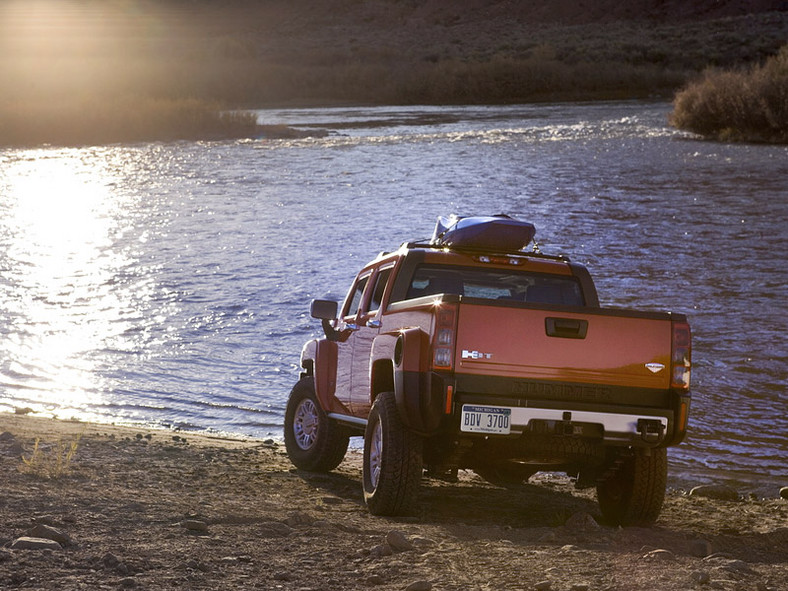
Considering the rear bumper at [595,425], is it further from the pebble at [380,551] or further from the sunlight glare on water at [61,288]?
the sunlight glare on water at [61,288]

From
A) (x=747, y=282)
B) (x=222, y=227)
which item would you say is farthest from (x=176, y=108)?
(x=747, y=282)

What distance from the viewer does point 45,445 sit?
386 inches

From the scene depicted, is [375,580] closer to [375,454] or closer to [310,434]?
[375,454]

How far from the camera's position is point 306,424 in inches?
414

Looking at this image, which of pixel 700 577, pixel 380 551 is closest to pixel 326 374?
pixel 380 551

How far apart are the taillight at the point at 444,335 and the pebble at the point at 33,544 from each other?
2.32m

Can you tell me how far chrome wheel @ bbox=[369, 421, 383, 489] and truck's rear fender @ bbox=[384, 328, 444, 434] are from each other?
0.48m

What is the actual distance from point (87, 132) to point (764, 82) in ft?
86.5

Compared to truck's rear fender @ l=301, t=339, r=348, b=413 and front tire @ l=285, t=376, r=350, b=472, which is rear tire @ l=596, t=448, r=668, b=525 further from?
front tire @ l=285, t=376, r=350, b=472

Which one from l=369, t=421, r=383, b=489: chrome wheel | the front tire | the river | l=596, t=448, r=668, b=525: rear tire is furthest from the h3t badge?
the river

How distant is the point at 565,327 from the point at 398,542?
160 cm

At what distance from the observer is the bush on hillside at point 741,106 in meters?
46.5

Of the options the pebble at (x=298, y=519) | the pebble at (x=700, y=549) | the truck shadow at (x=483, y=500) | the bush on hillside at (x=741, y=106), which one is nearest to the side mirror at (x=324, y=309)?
the truck shadow at (x=483, y=500)

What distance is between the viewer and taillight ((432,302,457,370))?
7.41 m
